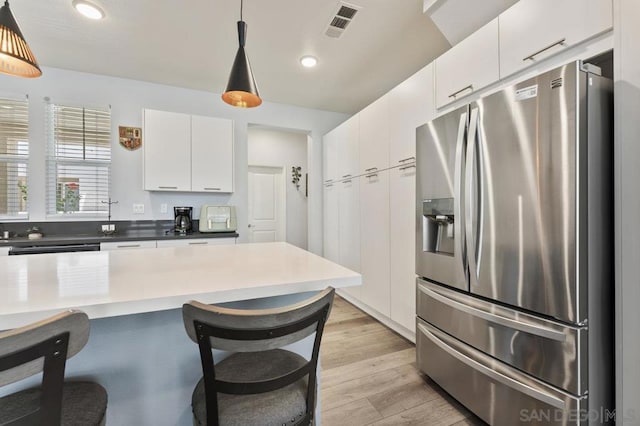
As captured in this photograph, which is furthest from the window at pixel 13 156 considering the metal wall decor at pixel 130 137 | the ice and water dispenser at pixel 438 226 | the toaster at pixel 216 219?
the ice and water dispenser at pixel 438 226

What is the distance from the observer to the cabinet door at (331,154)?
150 inches

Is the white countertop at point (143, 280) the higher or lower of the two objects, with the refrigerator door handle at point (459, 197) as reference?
lower

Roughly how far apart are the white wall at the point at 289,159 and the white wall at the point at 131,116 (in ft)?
4.56

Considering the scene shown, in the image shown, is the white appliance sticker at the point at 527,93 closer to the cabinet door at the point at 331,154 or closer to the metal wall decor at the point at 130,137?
the cabinet door at the point at 331,154

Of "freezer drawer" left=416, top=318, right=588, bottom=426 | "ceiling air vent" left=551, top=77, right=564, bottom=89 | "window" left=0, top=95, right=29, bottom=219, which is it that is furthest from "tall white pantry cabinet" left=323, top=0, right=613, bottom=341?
"window" left=0, top=95, right=29, bottom=219

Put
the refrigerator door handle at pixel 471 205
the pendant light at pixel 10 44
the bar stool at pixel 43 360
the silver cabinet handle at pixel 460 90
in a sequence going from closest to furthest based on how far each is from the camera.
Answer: the bar stool at pixel 43 360
the pendant light at pixel 10 44
the refrigerator door handle at pixel 471 205
the silver cabinet handle at pixel 460 90

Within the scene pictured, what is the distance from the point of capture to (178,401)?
115cm

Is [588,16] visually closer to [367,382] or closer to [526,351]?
[526,351]

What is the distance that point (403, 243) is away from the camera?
99.1 inches

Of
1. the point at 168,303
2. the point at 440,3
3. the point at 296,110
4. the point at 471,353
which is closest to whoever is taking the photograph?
the point at 168,303

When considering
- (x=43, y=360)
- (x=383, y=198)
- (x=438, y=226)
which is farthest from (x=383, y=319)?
(x=43, y=360)

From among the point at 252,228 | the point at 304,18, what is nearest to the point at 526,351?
the point at 304,18

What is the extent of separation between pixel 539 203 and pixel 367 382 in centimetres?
153

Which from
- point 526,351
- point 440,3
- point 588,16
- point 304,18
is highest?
point 304,18
